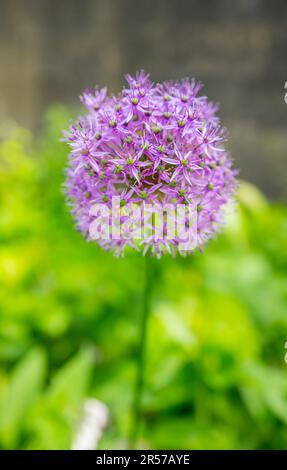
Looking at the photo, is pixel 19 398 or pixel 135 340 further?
pixel 135 340

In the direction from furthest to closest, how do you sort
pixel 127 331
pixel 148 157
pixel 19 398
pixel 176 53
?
pixel 176 53
pixel 127 331
pixel 19 398
pixel 148 157

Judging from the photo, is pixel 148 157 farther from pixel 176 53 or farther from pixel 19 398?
pixel 176 53

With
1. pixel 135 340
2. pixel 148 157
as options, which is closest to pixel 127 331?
pixel 135 340

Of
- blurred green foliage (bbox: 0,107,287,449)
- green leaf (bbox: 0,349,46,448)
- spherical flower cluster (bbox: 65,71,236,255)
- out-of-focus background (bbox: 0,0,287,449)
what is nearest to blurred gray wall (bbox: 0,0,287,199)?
out-of-focus background (bbox: 0,0,287,449)

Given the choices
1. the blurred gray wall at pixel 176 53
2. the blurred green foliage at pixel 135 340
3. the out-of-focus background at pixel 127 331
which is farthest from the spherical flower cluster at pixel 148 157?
the blurred gray wall at pixel 176 53

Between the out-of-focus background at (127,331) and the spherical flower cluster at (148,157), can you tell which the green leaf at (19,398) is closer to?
the out-of-focus background at (127,331)

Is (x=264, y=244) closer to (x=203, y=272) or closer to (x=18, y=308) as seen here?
(x=203, y=272)

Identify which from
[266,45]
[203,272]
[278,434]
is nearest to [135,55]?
[266,45]
